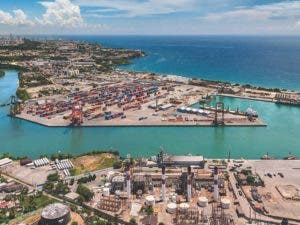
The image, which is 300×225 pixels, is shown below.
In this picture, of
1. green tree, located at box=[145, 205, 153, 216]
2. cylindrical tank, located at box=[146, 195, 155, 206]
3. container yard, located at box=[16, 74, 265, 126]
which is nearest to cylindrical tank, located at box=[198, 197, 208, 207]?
cylindrical tank, located at box=[146, 195, 155, 206]

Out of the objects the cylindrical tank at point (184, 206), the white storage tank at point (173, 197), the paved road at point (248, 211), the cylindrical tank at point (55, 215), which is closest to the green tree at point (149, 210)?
the cylindrical tank at point (184, 206)

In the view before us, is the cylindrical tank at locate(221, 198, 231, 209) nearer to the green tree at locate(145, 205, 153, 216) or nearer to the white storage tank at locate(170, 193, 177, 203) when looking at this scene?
the white storage tank at locate(170, 193, 177, 203)

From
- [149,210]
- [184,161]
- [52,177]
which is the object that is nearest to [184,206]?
[149,210]

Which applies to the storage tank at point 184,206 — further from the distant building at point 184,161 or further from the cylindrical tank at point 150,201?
the distant building at point 184,161

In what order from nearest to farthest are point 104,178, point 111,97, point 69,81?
point 104,178, point 111,97, point 69,81

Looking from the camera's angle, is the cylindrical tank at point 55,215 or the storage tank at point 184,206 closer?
the cylindrical tank at point 55,215

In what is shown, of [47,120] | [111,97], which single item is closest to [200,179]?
[47,120]

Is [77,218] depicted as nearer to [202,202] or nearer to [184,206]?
[184,206]

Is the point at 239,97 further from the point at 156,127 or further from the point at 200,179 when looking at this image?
the point at 200,179
